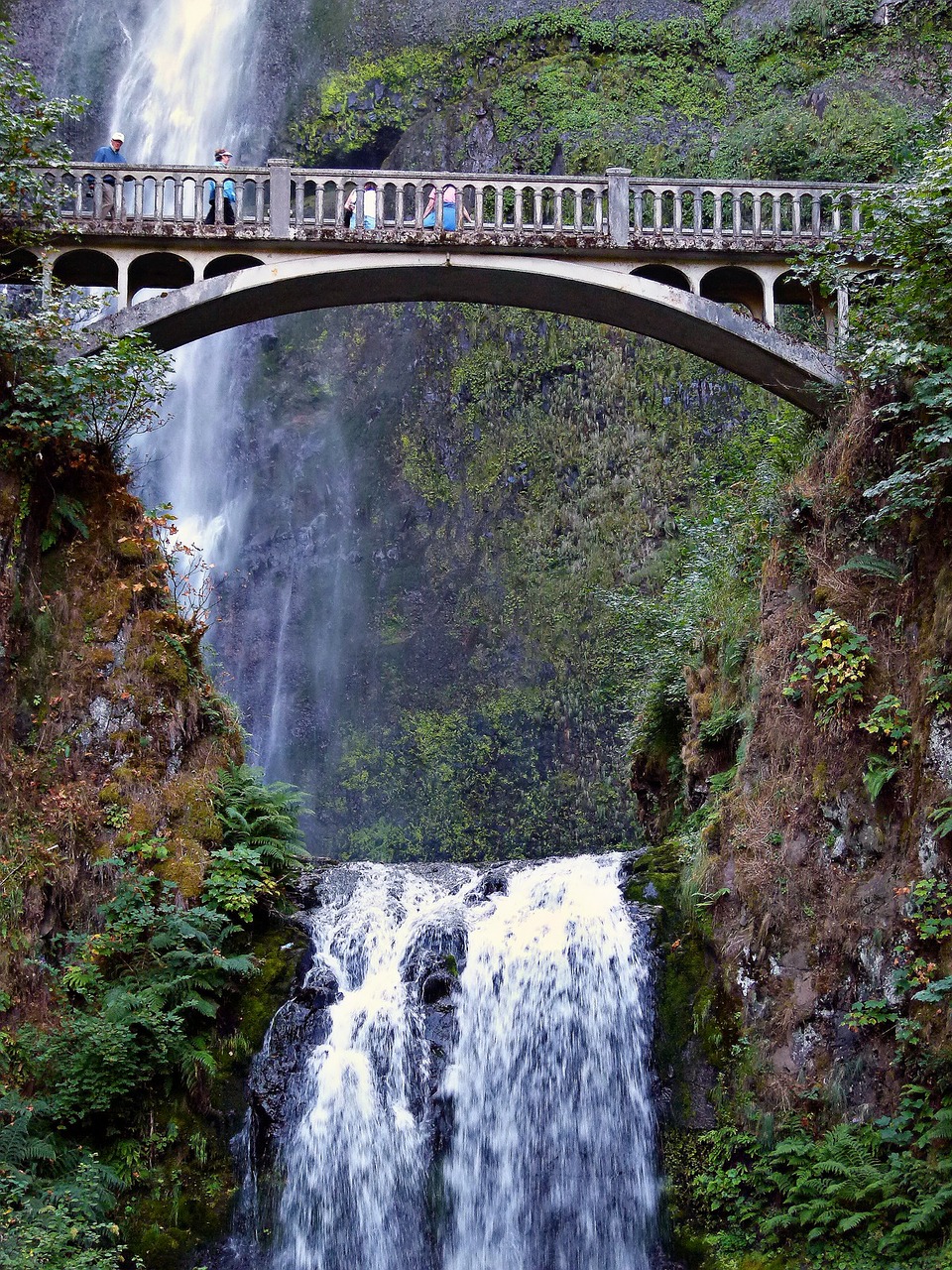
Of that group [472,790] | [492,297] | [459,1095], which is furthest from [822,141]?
[459,1095]

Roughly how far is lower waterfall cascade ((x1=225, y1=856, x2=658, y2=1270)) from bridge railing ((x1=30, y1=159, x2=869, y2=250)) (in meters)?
7.29

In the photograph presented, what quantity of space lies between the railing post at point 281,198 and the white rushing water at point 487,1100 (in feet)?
24.4

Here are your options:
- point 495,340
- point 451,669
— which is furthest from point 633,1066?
point 495,340

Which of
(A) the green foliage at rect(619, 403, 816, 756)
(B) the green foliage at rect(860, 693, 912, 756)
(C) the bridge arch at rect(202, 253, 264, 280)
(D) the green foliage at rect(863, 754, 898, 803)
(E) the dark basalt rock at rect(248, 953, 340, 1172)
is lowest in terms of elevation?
(E) the dark basalt rock at rect(248, 953, 340, 1172)

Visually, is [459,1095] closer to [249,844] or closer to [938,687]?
[249,844]

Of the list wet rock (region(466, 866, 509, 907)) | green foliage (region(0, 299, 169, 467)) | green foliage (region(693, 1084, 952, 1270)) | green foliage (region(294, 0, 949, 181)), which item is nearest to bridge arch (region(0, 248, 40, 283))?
green foliage (region(0, 299, 169, 467))

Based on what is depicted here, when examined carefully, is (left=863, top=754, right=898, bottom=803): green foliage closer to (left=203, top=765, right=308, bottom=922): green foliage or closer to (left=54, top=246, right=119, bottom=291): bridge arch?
(left=203, top=765, right=308, bottom=922): green foliage

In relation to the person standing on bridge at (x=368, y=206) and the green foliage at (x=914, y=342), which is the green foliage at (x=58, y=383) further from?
the green foliage at (x=914, y=342)

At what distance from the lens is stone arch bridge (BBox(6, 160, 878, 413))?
12.8 metres

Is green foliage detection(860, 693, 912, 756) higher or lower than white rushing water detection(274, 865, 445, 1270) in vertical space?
higher

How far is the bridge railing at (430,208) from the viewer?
12.9 metres

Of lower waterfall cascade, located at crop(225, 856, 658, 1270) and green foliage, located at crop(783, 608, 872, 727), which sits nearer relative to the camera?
lower waterfall cascade, located at crop(225, 856, 658, 1270)

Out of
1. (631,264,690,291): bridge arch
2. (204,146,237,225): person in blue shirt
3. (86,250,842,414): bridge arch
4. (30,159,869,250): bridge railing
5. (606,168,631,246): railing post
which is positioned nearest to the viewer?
(86,250,842,414): bridge arch

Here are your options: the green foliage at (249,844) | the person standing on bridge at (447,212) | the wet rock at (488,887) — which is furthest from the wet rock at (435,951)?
the person standing on bridge at (447,212)
